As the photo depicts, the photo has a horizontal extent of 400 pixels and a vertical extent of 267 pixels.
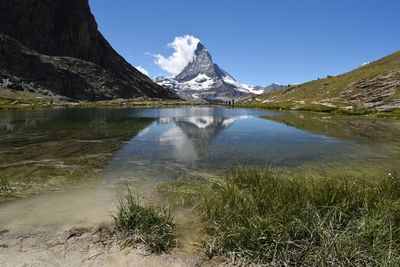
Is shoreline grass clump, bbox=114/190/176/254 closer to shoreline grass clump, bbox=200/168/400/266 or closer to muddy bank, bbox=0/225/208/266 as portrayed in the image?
muddy bank, bbox=0/225/208/266

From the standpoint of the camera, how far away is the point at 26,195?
1379 cm

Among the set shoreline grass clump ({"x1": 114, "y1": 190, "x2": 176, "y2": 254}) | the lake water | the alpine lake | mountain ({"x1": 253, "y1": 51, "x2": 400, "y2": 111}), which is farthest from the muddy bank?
mountain ({"x1": 253, "y1": 51, "x2": 400, "y2": 111})

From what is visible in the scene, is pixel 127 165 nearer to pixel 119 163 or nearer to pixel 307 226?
pixel 119 163

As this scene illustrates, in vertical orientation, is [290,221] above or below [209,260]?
above

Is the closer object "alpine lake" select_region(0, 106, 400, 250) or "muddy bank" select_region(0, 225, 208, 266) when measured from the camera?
"muddy bank" select_region(0, 225, 208, 266)

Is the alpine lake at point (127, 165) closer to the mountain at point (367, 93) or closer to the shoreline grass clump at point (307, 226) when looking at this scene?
the shoreline grass clump at point (307, 226)

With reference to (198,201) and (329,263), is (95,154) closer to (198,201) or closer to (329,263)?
(198,201)

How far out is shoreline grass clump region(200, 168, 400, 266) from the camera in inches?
307

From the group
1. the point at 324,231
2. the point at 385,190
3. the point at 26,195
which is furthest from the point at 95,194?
the point at 385,190

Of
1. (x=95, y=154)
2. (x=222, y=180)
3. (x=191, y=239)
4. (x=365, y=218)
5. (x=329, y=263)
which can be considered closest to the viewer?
(x=329, y=263)

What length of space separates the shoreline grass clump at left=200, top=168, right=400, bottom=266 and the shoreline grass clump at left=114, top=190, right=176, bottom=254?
117cm

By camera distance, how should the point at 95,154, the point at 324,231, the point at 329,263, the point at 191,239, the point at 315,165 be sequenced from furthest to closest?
the point at 95,154, the point at 315,165, the point at 191,239, the point at 324,231, the point at 329,263

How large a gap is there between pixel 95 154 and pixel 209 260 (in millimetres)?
18048

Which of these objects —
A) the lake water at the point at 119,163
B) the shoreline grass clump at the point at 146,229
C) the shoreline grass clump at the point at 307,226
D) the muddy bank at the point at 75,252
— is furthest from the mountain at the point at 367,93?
the muddy bank at the point at 75,252
